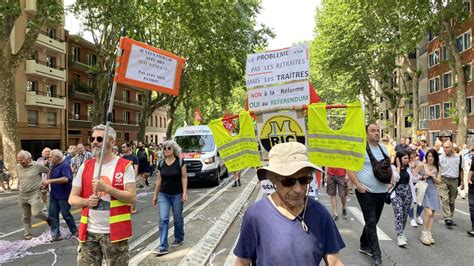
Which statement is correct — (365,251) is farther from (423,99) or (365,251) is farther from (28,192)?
(423,99)

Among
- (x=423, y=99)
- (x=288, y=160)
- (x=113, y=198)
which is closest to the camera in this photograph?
(x=288, y=160)

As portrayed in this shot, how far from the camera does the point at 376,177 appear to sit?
5.82 meters

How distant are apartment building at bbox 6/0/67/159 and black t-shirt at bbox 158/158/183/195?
28.3 metres

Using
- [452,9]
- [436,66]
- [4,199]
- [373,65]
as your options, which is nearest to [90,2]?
[4,199]

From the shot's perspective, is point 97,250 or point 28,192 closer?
point 97,250

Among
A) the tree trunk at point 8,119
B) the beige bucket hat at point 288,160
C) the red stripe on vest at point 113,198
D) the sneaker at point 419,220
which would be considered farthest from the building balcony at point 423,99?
the beige bucket hat at point 288,160

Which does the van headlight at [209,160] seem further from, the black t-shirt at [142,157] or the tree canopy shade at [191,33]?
the tree canopy shade at [191,33]

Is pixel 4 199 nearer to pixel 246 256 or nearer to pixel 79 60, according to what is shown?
pixel 246 256

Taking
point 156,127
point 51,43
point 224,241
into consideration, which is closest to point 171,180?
point 224,241

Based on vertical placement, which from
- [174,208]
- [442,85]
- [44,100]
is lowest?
[174,208]

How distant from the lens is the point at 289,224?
2.38 meters

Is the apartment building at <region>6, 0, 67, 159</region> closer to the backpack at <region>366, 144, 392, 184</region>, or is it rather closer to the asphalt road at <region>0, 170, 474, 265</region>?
the asphalt road at <region>0, 170, 474, 265</region>

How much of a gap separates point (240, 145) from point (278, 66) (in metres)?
1.15

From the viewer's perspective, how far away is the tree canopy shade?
21647 millimetres
